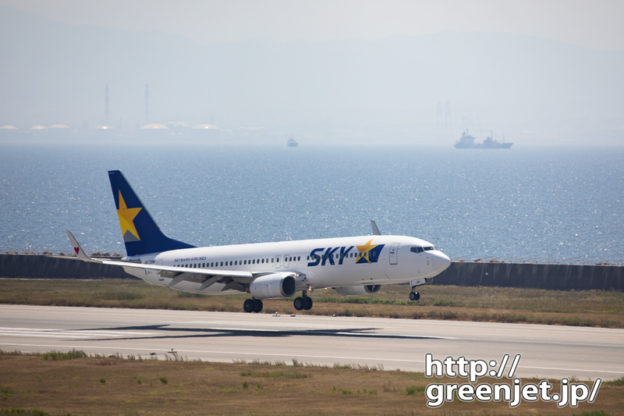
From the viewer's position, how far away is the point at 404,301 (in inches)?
2667

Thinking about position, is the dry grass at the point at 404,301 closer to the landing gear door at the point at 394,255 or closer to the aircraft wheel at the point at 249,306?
the aircraft wheel at the point at 249,306

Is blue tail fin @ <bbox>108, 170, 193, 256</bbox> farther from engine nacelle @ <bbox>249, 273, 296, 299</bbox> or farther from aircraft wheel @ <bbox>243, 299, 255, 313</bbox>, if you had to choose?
engine nacelle @ <bbox>249, 273, 296, 299</bbox>

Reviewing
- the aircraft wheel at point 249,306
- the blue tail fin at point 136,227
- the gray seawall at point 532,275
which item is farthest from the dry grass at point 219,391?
the gray seawall at point 532,275

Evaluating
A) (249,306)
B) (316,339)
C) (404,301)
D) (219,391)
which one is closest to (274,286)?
(249,306)

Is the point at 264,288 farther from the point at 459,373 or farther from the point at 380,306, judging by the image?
the point at 459,373

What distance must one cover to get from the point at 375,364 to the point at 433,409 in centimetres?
972

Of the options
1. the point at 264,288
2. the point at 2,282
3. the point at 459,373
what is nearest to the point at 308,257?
the point at 264,288

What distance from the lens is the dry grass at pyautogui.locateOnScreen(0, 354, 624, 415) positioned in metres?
29.7

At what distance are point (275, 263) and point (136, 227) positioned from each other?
10.6m

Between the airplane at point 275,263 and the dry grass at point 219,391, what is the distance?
15.0 metres

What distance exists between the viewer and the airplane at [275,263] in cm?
5341

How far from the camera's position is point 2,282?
80.1 meters

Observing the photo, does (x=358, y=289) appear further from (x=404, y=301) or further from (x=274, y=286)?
(x=404, y=301)

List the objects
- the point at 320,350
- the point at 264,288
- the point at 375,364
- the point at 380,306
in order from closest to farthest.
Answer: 1. the point at 375,364
2. the point at 320,350
3. the point at 264,288
4. the point at 380,306
